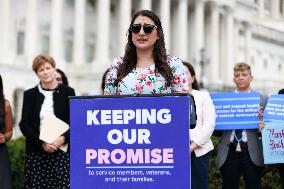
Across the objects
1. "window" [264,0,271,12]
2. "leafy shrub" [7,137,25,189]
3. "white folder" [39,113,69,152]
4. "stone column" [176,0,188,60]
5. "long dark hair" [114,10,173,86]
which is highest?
"window" [264,0,271,12]

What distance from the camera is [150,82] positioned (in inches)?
194

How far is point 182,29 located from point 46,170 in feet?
164

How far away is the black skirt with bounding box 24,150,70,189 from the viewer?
7.85 metres

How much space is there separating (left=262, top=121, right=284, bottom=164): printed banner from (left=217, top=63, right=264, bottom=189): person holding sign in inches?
7.6

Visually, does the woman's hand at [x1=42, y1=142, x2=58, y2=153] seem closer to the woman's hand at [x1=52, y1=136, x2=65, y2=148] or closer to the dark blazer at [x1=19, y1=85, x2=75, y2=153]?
the woman's hand at [x1=52, y1=136, x2=65, y2=148]

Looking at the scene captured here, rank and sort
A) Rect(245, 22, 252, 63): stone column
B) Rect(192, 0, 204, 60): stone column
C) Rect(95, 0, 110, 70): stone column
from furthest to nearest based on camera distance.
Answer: Rect(245, 22, 252, 63): stone column → Rect(192, 0, 204, 60): stone column → Rect(95, 0, 110, 70): stone column

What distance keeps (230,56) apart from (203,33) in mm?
3927

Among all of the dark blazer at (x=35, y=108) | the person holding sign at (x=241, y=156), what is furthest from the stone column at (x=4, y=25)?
the person holding sign at (x=241, y=156)

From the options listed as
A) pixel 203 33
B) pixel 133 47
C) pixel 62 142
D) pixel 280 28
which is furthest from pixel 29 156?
pixel 280 28

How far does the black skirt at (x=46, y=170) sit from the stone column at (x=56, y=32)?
38.0 metres

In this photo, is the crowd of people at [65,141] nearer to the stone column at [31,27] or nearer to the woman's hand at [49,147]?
the woman's hand at [49,147]

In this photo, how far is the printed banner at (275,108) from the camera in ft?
27.0

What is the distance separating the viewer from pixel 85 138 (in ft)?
14.5

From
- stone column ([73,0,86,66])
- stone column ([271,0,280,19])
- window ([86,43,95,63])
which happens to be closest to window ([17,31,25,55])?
stone column ([73,0,86,66])
